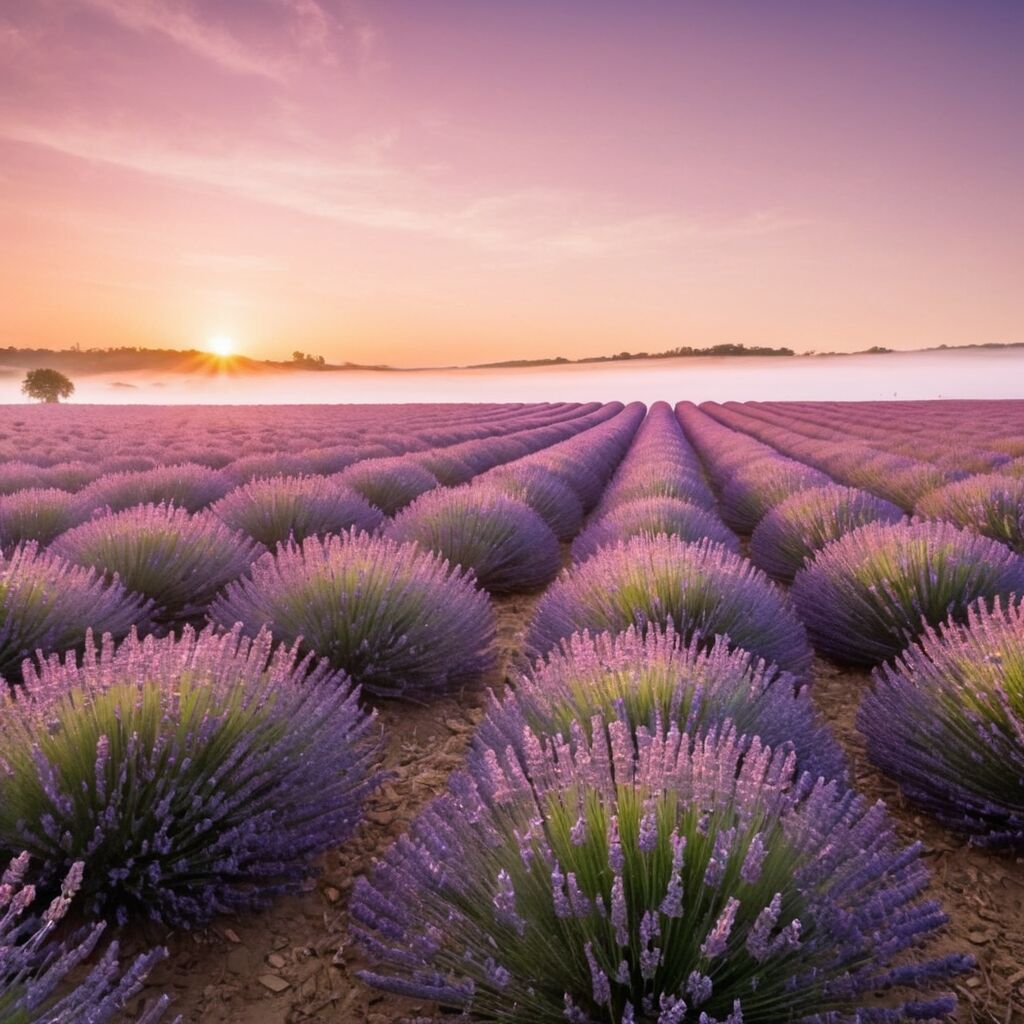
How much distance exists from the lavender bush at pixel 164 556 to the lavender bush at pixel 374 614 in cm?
71

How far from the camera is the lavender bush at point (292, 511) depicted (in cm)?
538

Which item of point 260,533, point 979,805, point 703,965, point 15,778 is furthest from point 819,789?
point 260,533

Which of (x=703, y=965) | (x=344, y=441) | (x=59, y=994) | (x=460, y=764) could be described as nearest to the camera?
(x=703, y=965)

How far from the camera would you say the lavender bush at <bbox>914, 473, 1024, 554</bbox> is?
16.9 ft

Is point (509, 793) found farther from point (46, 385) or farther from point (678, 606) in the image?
point (46, 385)

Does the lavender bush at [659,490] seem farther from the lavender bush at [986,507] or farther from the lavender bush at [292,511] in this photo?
the lavender bush at [292,511]

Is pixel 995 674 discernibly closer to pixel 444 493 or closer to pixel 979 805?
pixel 979 805

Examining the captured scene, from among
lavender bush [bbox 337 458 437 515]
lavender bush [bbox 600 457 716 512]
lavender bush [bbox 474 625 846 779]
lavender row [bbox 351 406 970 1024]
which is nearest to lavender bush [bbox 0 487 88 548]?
lavender bush [bbox 337 458 437 515]

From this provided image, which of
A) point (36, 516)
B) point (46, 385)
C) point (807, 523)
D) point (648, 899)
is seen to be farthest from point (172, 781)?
point (46, 385)

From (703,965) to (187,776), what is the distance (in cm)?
129

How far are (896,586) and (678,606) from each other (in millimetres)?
1256

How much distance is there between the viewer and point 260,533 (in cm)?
537

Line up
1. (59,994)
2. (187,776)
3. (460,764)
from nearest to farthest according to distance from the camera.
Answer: (59,994), (187,776), (460,764)

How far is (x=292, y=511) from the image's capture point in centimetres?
543
